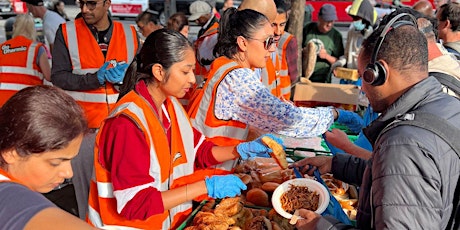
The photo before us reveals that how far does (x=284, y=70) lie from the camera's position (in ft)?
15.3

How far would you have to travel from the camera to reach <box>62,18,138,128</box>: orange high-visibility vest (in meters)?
3.68

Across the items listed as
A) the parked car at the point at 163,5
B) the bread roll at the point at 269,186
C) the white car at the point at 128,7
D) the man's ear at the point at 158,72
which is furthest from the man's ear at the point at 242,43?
the white car at the point at 128,7

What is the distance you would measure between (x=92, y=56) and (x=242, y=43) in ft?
4.76

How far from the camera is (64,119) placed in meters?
1.53

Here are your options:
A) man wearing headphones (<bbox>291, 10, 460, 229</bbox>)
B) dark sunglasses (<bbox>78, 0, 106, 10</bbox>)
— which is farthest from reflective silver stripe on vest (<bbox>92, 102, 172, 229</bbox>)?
dark sunglasses (<bbox>78, 0, 106, 10</bbox>)

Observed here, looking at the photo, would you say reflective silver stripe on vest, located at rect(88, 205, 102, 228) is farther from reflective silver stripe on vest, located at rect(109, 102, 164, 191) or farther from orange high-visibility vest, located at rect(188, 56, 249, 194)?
orange high-visibility vest, located at rect(188, 56, 249, 194)

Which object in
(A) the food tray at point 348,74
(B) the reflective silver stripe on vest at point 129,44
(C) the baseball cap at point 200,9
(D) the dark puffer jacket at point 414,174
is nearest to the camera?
(D) the dark puffer jacket at point 414,174

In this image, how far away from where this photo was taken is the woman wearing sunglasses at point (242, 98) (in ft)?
9.09

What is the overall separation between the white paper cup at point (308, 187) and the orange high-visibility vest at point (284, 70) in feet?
6.63

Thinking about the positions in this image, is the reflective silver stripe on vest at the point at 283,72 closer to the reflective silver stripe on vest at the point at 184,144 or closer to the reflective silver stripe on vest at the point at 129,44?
the reflective silver stripe on vest at the point at 129,44

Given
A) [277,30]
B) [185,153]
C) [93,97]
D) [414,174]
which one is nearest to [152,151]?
[185,153]

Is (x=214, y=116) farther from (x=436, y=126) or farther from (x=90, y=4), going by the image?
(x=90, y=4)

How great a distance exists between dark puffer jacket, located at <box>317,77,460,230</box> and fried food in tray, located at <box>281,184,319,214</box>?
2.52 feet

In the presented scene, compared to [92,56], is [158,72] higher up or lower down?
higher up
